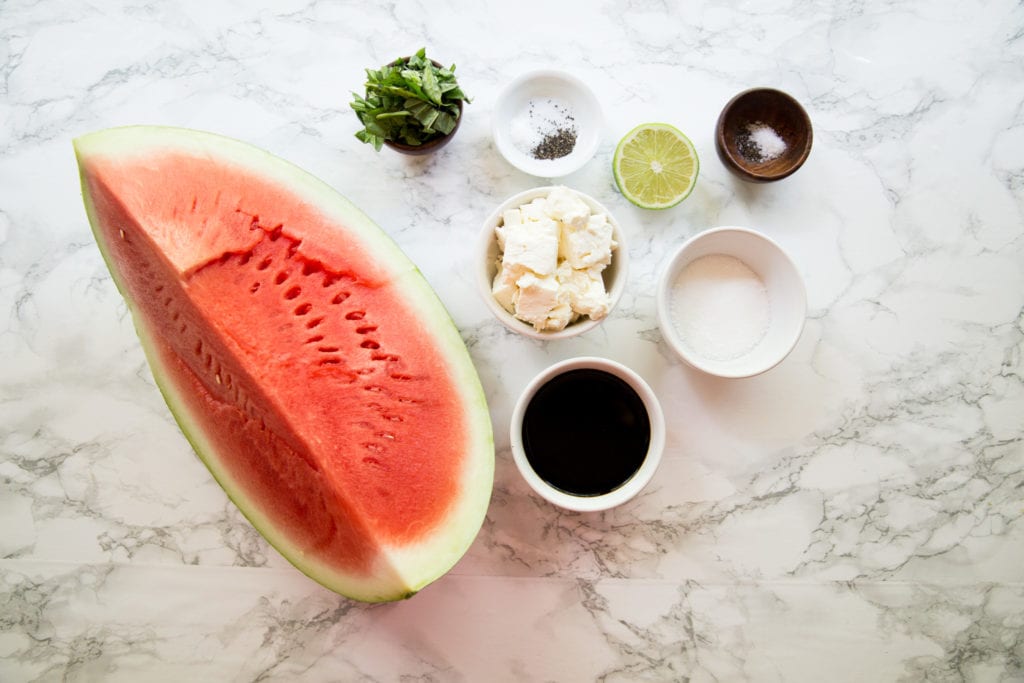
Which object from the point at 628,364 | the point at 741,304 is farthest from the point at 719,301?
the point at 628,364

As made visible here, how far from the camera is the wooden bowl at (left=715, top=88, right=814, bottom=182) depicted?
4.06 ft

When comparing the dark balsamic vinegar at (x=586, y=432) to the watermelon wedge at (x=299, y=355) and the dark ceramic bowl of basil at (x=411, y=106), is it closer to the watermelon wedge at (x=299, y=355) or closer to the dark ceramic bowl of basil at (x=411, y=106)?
the watermelon wedge at (x=299, y=355)

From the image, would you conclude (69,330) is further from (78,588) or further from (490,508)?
(490,508)

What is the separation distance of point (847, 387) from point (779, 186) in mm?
393

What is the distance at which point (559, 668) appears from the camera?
1266 mm

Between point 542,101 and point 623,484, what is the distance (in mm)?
703

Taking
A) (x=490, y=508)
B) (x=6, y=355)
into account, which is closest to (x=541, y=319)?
(x=490, y=508)

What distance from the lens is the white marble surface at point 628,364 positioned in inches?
50.1

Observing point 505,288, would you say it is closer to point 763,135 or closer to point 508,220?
point 508,220

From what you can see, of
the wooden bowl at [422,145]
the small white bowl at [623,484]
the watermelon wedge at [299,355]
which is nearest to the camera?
the watermelon wedge at [299,355]

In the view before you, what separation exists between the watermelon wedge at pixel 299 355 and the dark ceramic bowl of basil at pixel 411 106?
0.63ft

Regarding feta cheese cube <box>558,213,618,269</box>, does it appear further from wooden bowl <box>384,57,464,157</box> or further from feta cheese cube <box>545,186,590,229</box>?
wooden bowl <box>384,57,464,157</box>

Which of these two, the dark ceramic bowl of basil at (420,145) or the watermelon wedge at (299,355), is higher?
the dark ceramic bowl of basil at (420,145)

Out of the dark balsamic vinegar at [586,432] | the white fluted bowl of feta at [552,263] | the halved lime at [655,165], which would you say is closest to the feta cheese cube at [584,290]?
the white fluted bowl of feta at [552,263]
